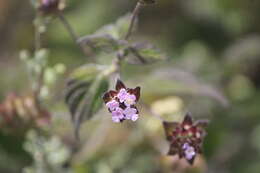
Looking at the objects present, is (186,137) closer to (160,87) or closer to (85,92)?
(85,92)

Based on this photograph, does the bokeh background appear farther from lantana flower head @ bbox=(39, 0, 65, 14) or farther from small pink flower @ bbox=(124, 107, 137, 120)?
small pink flower @ bbox=(124, 107, 137, 120)

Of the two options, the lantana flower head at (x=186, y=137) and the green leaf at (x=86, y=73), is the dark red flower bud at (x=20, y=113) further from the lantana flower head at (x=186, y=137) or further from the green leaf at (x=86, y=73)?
the lantana flower head at (x=186, y=137)

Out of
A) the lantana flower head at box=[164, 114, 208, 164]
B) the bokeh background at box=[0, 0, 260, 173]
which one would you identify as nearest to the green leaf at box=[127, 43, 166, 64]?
the lantana flower head at box=[164, 114, 208, 164]

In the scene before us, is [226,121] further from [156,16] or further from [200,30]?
[156,16]

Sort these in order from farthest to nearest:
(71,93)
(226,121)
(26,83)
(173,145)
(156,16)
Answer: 1. (156,16)
2. (26,83)
3. (226,121)
4. (71,93)
5. (173,145)

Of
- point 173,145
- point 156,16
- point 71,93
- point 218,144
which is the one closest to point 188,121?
point 173,145

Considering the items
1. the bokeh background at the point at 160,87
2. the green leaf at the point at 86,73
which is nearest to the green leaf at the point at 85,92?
the green leaf at the point at 86,73
